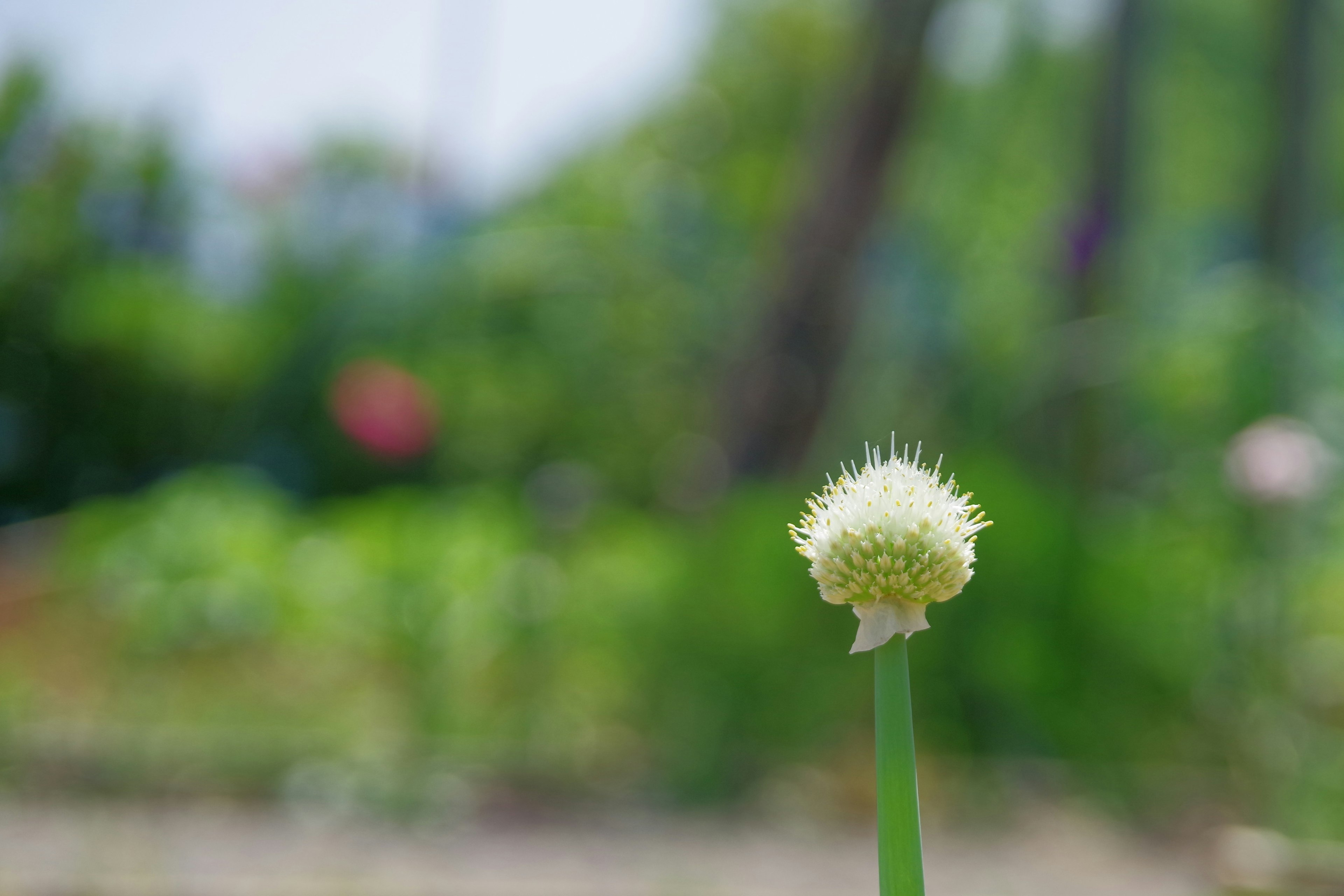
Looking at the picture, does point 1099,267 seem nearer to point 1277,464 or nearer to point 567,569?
point 1277,464

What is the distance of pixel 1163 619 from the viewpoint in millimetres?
4367

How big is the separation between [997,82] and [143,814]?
456 inches

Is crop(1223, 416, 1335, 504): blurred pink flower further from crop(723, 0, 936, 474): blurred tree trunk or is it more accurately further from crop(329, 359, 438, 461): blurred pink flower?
crop(329, 359, 438, 461): blurred pink flower

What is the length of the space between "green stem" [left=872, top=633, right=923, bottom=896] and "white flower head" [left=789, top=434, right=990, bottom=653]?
0.02m

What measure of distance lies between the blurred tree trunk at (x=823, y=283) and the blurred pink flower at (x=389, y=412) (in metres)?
1.38

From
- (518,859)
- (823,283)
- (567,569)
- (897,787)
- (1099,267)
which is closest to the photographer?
(897,787)

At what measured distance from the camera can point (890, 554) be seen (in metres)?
0.69

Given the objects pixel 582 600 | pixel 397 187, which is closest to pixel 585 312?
pixel 397 187

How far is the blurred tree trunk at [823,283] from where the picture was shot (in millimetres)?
5398

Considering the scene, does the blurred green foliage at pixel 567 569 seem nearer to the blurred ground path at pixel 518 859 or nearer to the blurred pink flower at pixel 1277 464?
the blurred pink flower at pixel 1277 464

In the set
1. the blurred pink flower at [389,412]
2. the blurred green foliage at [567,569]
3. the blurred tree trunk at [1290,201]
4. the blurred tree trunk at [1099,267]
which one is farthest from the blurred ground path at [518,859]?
the blurred tree trunk at [1099,267]

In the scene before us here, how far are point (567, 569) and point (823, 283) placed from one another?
66.4 inches

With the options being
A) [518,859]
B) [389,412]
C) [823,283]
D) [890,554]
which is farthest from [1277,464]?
[890,554]

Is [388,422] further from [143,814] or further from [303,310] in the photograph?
[303,310]
